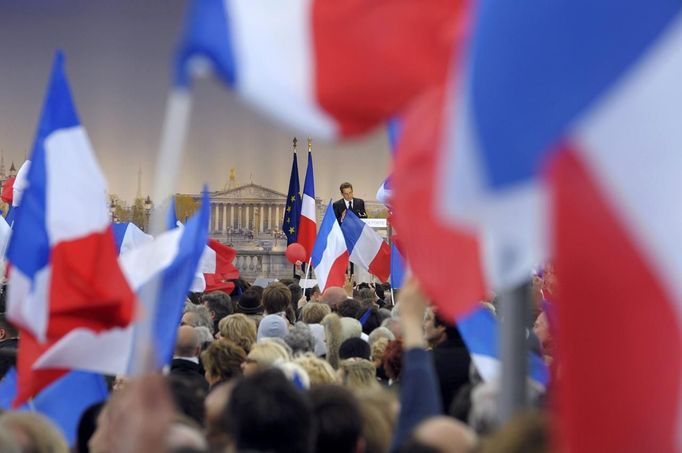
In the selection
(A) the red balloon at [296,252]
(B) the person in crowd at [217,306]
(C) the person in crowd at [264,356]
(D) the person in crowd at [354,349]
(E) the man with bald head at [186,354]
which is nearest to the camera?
(C) the person in crowd at [264,356]

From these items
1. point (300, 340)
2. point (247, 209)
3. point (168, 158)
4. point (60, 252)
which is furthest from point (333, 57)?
point (247, 209)

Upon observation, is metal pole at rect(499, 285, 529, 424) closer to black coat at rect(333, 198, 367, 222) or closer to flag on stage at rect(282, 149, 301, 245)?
black coat at rect(333, 198, 367, 222)

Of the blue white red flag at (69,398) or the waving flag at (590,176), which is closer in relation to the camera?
the waving flag at (590,176)

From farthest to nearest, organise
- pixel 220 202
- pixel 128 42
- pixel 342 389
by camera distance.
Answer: pixel 220 202 → pixel 128 42 → pixel 342 389

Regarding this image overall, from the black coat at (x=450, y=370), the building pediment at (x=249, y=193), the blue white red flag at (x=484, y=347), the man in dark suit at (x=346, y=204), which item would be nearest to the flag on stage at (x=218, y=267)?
the man in dark suit at (x=346, y=204)

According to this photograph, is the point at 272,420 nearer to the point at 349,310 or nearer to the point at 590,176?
the point at 590,176

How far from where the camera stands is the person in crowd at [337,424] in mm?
2723

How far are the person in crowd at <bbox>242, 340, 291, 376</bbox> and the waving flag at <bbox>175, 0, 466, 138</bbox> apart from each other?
5.68 ft

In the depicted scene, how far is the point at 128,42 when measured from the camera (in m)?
33.4

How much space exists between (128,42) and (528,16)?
32254 millimetres

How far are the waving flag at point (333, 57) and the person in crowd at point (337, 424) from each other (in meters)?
0.71

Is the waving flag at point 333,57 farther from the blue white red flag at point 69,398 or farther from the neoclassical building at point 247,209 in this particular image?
the neoclassical building at point 247,209

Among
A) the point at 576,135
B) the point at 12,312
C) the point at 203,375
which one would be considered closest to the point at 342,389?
the point at 576,135

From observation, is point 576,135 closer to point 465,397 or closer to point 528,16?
point 528,16
